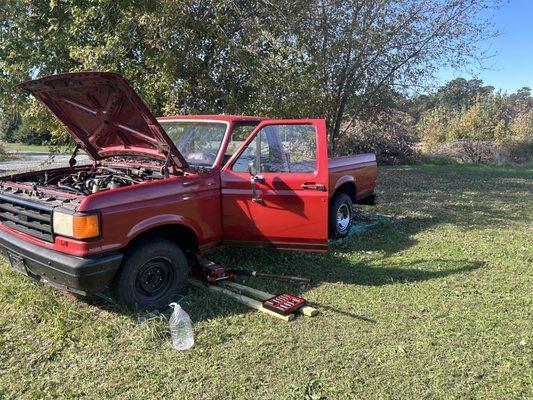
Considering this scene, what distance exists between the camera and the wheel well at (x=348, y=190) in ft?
23.2

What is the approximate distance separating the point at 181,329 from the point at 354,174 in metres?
4.43

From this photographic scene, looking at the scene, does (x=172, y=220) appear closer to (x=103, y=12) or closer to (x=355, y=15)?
(x=103, y=12)

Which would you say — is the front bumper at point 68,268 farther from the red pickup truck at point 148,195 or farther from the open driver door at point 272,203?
the open driver door at point 272,203

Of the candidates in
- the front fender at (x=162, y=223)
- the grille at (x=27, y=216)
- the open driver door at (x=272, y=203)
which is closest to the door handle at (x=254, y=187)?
the open driver door at (x=272, y=203)

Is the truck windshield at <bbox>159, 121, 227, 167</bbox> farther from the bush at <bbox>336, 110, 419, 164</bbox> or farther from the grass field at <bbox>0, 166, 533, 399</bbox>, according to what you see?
the bush at <bbox>336, 110, 419, 164</bbox>

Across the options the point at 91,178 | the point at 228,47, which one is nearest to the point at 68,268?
the point at 91,178

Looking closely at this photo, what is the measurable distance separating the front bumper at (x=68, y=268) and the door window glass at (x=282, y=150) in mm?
1794

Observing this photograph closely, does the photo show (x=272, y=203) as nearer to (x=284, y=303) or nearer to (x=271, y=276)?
(x=271, y=276)

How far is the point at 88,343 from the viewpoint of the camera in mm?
3715

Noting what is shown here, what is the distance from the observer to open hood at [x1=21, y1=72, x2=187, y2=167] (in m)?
4.21

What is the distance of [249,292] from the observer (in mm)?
4676

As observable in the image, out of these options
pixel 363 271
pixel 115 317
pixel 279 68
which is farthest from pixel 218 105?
pixel 115 317

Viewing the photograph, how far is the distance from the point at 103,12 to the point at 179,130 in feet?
18.2

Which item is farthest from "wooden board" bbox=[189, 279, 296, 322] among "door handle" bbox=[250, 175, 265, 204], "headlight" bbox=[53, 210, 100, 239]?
"headlight" bbox=[53, 210, 100, 239]
